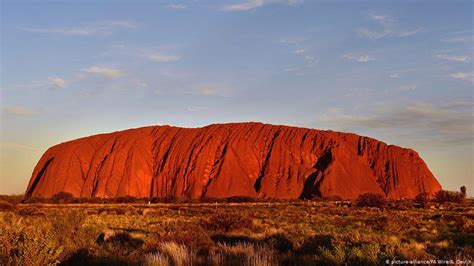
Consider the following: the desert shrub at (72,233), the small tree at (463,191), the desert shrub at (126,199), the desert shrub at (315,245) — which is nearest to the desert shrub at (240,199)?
the desert shrub at (126,199)

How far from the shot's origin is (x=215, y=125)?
296ft

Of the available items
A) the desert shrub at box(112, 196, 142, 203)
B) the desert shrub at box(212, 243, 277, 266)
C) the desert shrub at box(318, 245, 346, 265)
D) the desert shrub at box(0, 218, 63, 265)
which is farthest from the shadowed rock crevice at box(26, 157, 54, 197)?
the desert shrub at box(318, 245, 346, 265)

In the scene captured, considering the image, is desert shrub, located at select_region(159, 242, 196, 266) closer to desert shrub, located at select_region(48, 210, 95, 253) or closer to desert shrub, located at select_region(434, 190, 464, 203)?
desert shrub, located at select_region(48, 210, 95, 253)

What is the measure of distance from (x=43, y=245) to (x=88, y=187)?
75.6m

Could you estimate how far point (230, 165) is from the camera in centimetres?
7706

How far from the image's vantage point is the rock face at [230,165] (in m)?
75.5

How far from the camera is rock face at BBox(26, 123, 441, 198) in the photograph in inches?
2972

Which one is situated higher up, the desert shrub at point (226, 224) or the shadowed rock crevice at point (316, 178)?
the shadowed rock crevice at point (316, 178)

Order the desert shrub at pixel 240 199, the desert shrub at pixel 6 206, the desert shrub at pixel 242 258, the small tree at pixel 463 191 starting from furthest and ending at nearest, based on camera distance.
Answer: the desert shrub at pixel 240 199 → the small tree at pixel 463 191 → the desert shrub at pixel 6 206 → the desert shrub at pixel 242 258

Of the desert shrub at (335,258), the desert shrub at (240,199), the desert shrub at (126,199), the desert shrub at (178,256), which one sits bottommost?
the desert shrub at (126,199)

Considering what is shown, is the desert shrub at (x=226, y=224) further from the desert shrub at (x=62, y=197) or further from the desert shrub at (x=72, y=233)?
the desert shrub at (x=62, y=197)

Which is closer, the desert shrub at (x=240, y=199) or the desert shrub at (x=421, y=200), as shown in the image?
the desert shrub at (x=421, y=200)

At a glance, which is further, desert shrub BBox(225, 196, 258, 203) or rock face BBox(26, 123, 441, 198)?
rock face BBox(26, 123, 441, 198)

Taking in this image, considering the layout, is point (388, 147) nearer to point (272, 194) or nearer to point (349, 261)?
point (272, 194)
